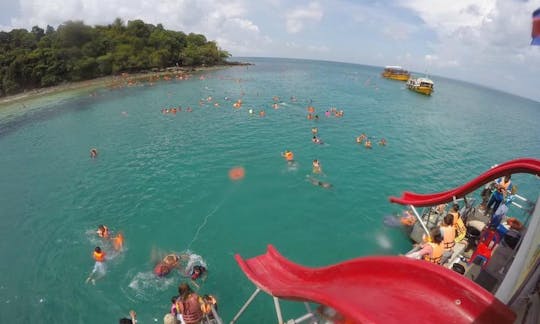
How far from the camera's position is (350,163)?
26.8 meters

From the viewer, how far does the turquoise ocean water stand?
13.0 m

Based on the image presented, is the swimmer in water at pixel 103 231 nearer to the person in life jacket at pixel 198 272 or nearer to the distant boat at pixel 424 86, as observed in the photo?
the person in life jacket at pixel 198 272

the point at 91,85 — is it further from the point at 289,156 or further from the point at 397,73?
the point at 397,73

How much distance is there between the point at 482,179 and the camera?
30.5 feet

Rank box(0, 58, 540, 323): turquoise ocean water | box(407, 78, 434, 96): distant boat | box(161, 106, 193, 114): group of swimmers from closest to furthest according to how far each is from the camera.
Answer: box(0, 58, 540, 323): turquoise ocean water < box(161, 106, 193, 114): group of swimmers < box(407, 78, 434, 96): distant boat

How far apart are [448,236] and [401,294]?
7313 mm

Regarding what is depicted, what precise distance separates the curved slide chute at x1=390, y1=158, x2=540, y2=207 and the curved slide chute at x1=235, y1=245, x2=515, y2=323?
21.6 ft

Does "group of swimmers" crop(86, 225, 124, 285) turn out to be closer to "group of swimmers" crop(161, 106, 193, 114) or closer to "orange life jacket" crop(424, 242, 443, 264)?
"orange life jacket" crop(424, 242, 443, 264)

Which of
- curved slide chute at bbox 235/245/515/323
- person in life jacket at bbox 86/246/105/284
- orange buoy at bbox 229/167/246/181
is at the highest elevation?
curved slide chute at bbox 235/245/515/323

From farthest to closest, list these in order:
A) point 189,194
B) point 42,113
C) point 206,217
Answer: point 42,113 → point 189,194 → point 206,217

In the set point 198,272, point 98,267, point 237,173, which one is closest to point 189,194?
point 237,173

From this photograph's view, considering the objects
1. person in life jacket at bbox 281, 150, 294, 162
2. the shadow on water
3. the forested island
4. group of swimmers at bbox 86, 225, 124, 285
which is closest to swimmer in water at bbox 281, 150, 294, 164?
person in life jacket at bbox 281, 150, 294, 162

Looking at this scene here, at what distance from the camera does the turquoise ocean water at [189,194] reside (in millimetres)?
12969

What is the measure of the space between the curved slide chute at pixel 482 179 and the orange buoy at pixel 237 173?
1387 centimetres
